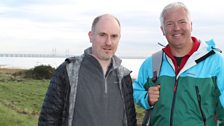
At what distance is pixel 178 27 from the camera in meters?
4.48

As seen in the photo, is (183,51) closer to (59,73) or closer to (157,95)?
(157,95)

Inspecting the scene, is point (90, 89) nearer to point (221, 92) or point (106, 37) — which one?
point (106, 37)

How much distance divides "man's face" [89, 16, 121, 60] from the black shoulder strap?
21.8 inches

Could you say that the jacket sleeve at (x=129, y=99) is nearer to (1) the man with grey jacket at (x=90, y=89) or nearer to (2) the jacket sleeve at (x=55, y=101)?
(1) the man with grey jacket at (x=90, y=89)

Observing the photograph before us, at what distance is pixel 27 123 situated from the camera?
37.9 ft

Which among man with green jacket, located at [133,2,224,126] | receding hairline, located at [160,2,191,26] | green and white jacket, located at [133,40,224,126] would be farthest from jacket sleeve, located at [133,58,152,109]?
receding hairline, located at [160,2,191,26]

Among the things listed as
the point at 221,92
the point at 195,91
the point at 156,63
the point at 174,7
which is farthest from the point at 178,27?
the point at 221,92

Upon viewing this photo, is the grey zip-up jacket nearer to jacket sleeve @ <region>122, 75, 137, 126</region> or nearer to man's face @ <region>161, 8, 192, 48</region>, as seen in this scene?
jacket sleeve @ <region>122, 75, 137, 126</region>

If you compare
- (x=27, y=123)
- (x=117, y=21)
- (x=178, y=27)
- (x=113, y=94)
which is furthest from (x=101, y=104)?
(x=27, y=123)

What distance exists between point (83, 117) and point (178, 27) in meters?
1.49

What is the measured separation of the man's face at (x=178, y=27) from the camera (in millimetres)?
4496

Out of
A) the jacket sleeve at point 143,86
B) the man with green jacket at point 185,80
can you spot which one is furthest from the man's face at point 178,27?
the jacket sleeve at point 143,86

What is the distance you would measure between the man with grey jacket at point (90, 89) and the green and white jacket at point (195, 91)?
539 millimetres

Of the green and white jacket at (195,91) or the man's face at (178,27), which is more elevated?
the man's face at (178,27)
